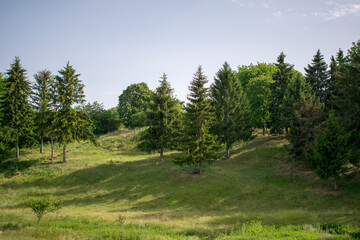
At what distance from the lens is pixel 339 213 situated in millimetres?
16766

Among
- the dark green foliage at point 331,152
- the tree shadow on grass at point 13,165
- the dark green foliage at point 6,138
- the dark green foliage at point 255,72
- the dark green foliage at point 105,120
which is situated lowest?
the tree shadow on grass at point 13,165

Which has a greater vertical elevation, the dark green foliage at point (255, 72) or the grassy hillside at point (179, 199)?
the dark green foliage at point (255, 72)

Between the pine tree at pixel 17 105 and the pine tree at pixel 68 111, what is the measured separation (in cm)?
748

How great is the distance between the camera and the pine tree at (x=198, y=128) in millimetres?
28016

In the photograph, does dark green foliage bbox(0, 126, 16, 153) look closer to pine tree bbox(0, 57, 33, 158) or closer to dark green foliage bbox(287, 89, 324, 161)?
pine tree bbox(0, 57, 33, 158)

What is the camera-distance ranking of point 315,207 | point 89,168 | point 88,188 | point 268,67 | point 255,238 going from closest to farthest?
point 255,238
point 315,207
point 88,188
point 89,168
point 268,67

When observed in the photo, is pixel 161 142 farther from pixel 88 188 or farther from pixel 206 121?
pixel 88 188

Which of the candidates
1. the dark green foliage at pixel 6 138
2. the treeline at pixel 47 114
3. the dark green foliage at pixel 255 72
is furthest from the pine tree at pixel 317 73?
the dark green foliage at pixel 6 138

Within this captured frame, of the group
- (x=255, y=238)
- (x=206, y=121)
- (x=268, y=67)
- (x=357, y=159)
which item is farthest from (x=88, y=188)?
(x=268, y=67)

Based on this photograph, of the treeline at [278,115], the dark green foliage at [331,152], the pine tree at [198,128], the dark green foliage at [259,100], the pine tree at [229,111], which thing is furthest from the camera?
the dark green foliage at [259,100]

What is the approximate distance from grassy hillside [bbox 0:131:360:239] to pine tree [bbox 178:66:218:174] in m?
2.82

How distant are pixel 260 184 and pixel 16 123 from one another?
3767cm

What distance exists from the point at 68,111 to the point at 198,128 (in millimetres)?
20644

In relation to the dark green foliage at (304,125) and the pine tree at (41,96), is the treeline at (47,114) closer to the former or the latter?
the pine tree at (41,96)
